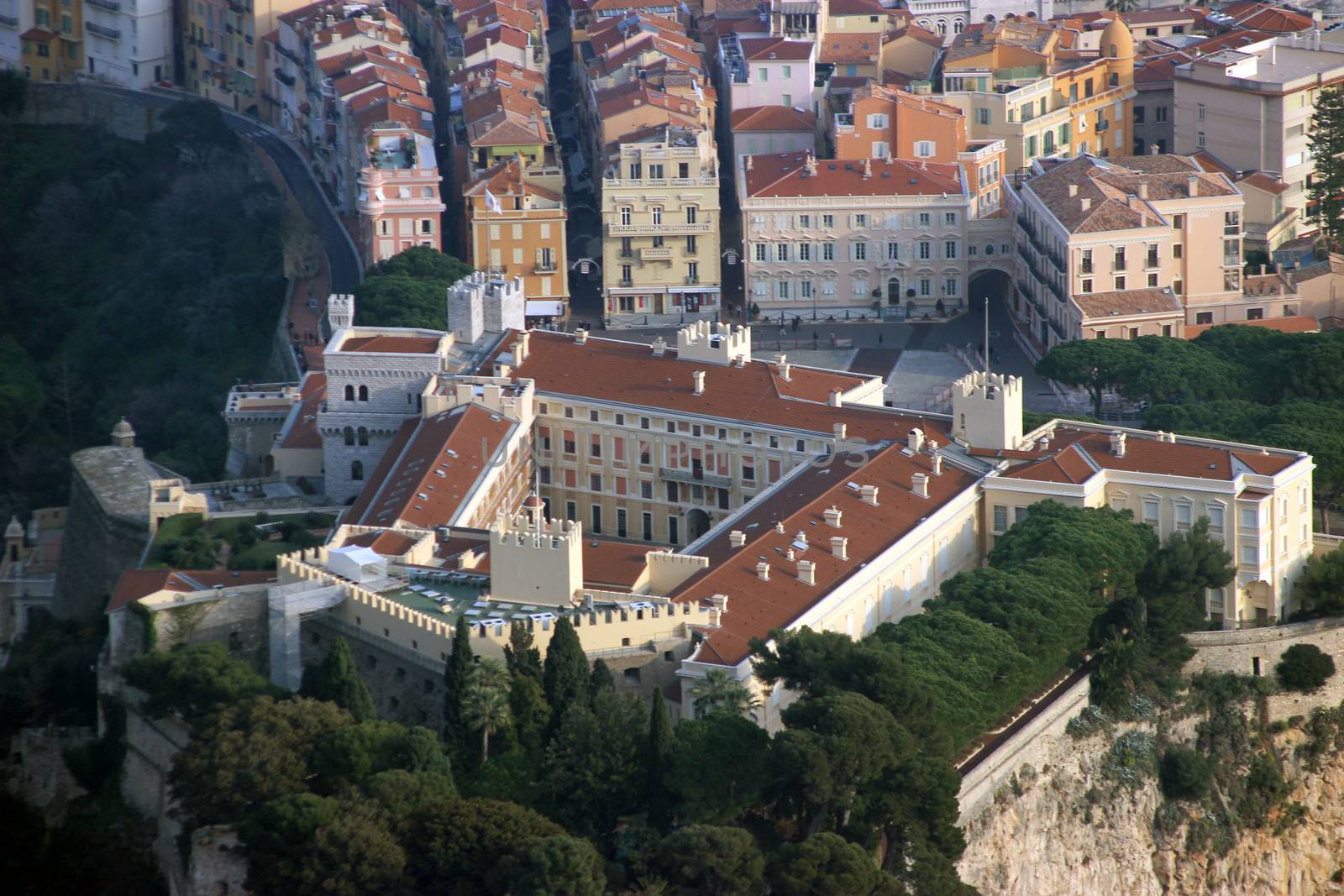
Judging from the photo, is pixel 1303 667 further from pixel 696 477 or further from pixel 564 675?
pixel 564 675

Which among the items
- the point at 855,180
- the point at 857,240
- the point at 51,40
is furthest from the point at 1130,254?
the point at 51,40

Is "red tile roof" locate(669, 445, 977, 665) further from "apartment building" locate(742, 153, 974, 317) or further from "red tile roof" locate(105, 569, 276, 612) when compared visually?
"apartment building" locate(742, 153, 974, 317)

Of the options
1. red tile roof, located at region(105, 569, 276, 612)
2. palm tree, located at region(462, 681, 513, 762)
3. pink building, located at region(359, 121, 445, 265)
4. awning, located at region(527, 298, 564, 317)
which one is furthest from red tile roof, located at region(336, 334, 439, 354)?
palm tree, located at region(462, 681, 513, 762)

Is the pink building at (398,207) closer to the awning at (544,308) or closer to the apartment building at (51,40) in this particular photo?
the awning at (544,308)

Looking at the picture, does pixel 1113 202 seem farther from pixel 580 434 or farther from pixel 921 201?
pixel 580 434

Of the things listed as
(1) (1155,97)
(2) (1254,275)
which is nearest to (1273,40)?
(1) (1155,97)
